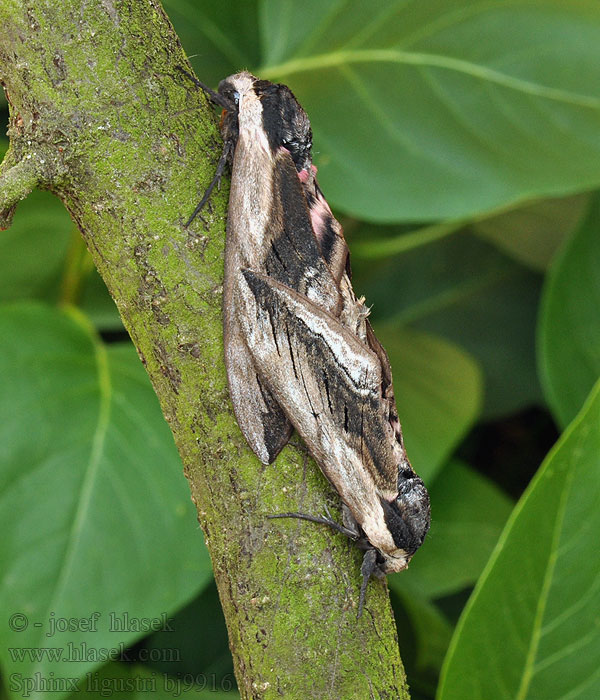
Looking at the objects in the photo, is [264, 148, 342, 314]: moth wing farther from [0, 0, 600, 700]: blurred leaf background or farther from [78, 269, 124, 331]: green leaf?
[78, 269, 124, 331]: green leaf

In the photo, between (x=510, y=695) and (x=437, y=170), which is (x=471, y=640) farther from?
(x=437, y=170)

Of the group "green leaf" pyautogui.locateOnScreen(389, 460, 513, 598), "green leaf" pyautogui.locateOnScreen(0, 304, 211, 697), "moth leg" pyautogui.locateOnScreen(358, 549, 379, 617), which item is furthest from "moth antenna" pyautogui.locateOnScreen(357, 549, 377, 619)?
"green leaf" pyautogui.locateOnScreen(389, 460, 513, 598)

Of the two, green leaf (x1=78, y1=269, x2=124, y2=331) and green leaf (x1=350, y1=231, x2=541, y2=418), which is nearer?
green leaf (x1=78, y1=269, x2=124, y2=331)

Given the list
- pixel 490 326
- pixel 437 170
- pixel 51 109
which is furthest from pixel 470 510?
pixel 51 109

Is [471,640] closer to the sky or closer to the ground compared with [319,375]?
closer to the ground

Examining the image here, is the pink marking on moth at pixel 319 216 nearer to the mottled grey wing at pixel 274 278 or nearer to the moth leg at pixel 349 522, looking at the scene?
the mottled grey wing at pixel 274 278

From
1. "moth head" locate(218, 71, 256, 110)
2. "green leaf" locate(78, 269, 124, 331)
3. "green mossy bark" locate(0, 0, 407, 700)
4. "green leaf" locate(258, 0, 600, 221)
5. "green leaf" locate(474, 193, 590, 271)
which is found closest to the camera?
"green mossy bark" locate(0, 0, 407, 700)

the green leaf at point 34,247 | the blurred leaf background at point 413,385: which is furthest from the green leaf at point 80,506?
the green leaf at point 34,247

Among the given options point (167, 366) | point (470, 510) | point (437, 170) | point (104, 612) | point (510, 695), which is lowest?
point (470, 510)
